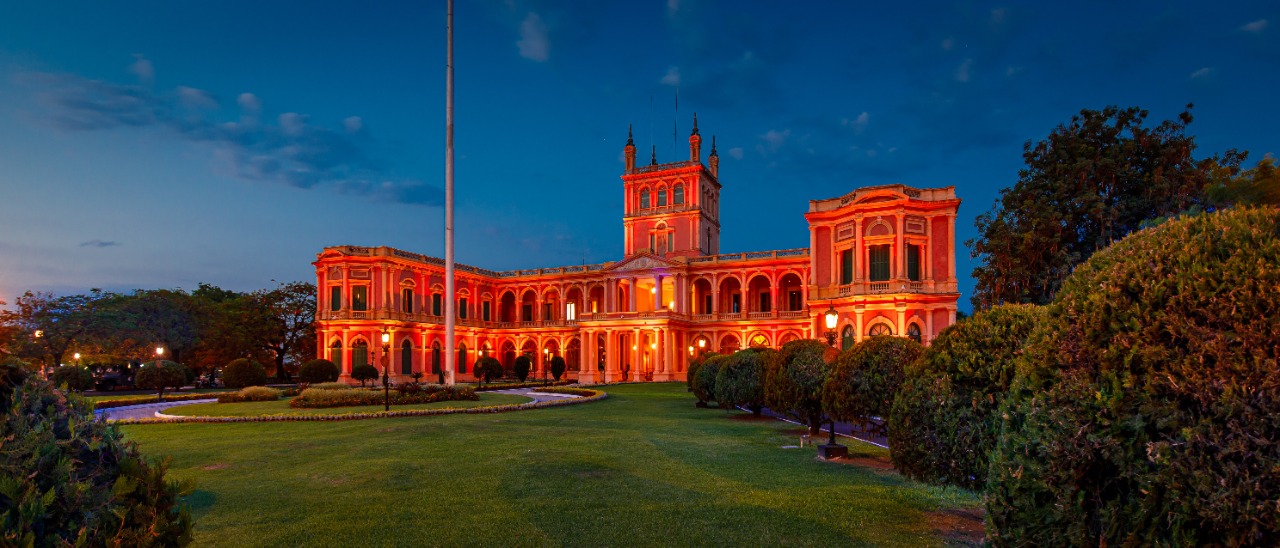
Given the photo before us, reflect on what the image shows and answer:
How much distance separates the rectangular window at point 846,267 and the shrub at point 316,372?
2910 centimetres

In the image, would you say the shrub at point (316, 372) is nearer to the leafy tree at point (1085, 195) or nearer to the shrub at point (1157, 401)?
the leafy tree at point (1085, 195)

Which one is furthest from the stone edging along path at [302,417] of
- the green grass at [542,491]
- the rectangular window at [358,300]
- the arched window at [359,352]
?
the rectangular window at [358,300]

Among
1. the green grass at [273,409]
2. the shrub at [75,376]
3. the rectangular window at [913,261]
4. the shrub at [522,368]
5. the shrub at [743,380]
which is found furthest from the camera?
the shrub at [522,368]

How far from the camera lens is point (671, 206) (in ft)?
177

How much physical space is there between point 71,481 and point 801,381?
39.0ft

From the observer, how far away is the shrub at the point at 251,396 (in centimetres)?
2494

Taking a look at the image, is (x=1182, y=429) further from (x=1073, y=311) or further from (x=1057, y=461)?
(x=1073, y=311)

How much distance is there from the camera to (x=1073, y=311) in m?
3.21

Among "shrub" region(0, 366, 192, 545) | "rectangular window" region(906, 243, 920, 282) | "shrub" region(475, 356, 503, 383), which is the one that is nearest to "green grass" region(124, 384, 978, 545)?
"shrub" region(0, 366, 192, 545)

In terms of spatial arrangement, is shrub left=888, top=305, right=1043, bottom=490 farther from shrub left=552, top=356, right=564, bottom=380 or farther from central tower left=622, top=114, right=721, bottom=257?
central tower left=622, top=114, right=721, bottom=257

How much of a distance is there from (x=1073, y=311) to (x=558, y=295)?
5491 cm

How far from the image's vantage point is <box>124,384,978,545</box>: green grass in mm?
6152

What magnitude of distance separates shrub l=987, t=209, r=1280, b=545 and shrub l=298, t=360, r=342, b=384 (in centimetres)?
3948

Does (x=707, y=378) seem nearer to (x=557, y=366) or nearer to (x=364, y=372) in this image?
(x=364, y=372)
